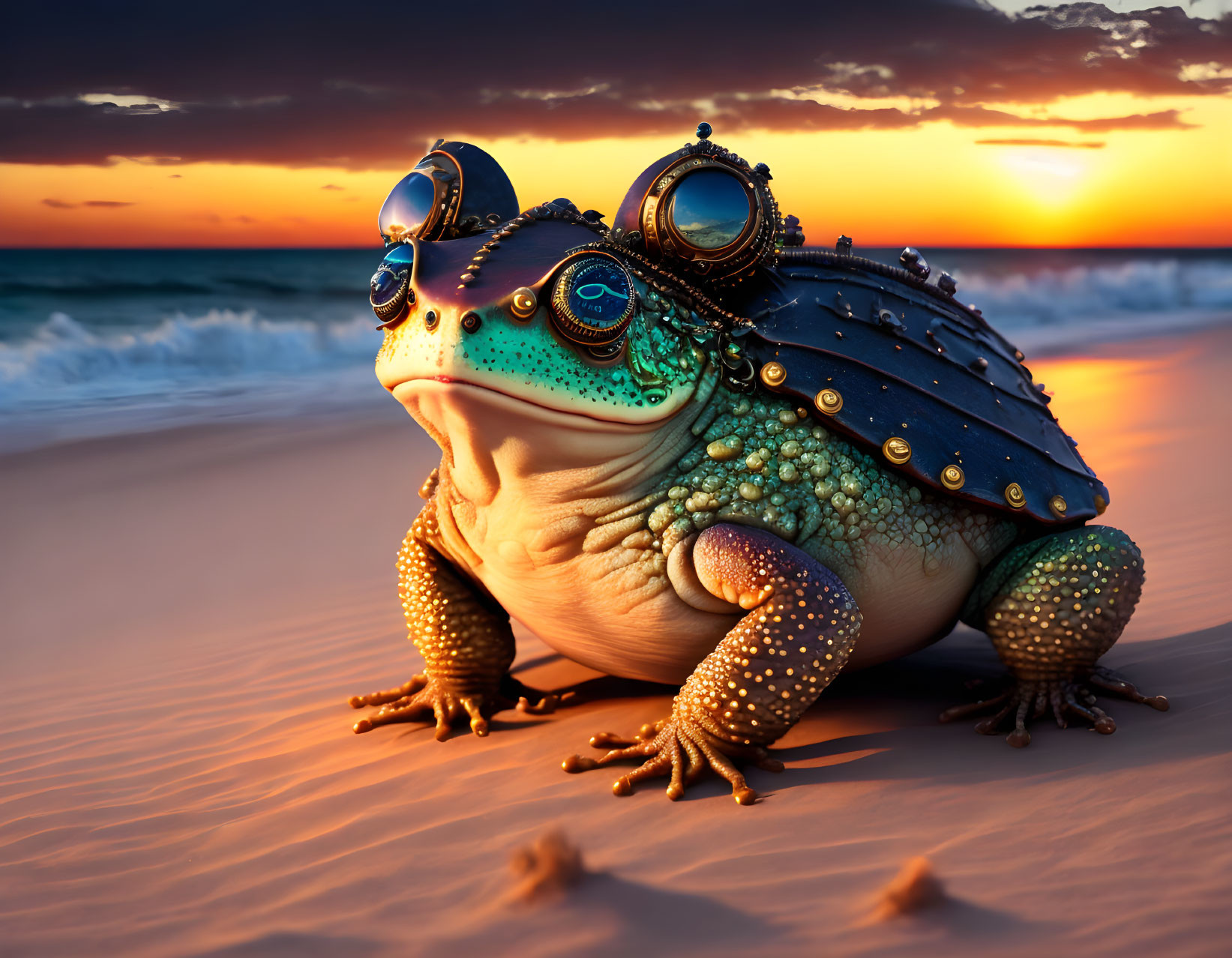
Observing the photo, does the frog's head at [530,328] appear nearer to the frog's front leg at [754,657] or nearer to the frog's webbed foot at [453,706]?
the frog's front leg at [754,657]

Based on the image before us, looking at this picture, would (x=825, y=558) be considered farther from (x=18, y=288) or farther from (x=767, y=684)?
(x=18, y=288)

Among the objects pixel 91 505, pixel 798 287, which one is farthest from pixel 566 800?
pixel 91 505

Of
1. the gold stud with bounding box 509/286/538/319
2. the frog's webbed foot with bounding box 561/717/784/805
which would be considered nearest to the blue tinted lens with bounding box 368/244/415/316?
the gold stud with bounding box 509/286/538/319

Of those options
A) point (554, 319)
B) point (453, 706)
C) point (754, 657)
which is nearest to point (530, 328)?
point (554, 319)

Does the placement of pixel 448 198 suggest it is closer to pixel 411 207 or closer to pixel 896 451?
pixel 411 207

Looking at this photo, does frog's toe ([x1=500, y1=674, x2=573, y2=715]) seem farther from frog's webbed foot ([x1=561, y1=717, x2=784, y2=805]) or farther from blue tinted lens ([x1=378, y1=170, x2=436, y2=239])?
blue tinted lens ([x1=378, y1=170, x2=436, y2=239])

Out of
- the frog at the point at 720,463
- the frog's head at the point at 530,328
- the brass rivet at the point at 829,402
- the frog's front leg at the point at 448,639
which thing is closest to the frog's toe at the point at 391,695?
the frog's front leg at the point at 448,639
